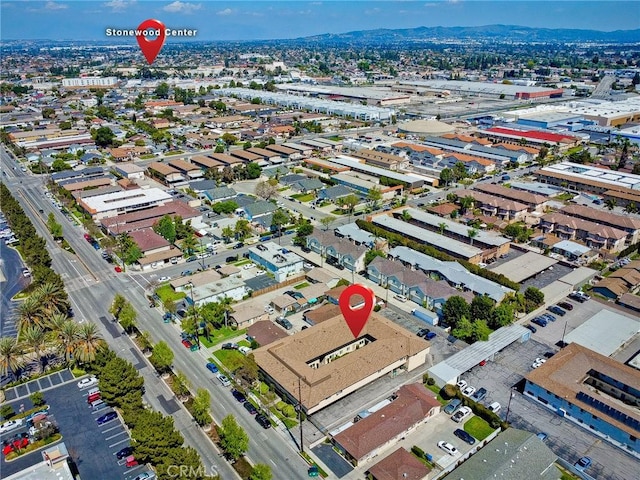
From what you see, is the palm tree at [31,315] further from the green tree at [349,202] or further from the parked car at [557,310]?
the parked car at [557,310]

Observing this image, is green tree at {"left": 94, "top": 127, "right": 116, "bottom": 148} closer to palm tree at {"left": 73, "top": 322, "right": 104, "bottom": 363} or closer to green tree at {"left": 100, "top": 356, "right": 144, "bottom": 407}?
palm tree at {"left": 73, "top": 322, "right": 104, "bottom": 363}

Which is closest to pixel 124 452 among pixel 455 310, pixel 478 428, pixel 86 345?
pixel 86 345

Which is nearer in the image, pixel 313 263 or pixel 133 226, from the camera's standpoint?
pixel 313 263

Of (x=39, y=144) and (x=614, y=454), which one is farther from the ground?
(x=39, y=144)

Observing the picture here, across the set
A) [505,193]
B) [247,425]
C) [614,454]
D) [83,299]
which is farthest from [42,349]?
[505,193]

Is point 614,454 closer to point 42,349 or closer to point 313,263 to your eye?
point 313,263

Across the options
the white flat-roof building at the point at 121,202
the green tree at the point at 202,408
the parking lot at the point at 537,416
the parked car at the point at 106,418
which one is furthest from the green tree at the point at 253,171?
the green tree at the point at 202,408

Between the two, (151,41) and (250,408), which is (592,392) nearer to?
(250,408)
